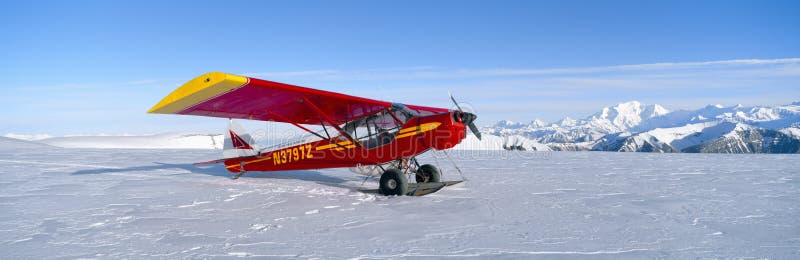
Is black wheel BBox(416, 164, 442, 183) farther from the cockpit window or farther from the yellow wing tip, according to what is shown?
the yellow wing tip

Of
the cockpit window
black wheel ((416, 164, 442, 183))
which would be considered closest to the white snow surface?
the cockpit window

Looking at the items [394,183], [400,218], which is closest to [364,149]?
[394,183]

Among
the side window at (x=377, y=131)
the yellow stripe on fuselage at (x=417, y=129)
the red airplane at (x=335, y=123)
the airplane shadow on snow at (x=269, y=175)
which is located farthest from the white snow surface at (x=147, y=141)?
the yellow stripe on fuselage at (x=417, y=129)

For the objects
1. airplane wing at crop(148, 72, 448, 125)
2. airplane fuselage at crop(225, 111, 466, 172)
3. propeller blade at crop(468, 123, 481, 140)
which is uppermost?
airplane wing at crop(148, 72, 448, 125)

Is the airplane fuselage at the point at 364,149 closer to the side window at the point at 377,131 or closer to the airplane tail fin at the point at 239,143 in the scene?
the side window at the point at 377,131

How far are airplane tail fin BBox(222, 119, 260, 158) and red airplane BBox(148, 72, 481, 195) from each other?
0.26 metres

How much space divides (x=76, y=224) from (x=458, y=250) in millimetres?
4508

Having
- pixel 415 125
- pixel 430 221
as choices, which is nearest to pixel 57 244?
pixel 430 221

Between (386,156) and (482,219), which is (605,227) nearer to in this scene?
(482,219)

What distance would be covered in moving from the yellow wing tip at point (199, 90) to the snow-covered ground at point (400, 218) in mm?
1504

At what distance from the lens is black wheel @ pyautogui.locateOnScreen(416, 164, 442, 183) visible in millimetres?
8734

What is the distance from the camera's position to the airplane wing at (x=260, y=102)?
20.9ft

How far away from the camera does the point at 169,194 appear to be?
7.52m

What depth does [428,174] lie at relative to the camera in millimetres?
8797
